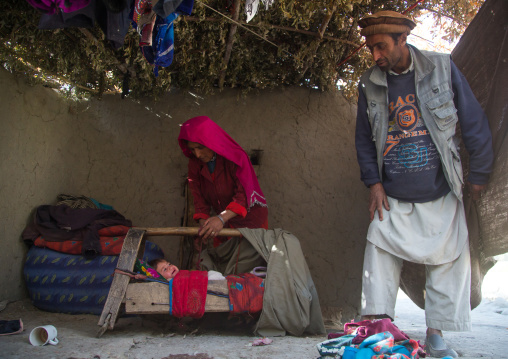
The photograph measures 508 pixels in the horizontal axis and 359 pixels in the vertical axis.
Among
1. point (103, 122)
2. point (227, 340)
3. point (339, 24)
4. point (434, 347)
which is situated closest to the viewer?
point (434, 347)

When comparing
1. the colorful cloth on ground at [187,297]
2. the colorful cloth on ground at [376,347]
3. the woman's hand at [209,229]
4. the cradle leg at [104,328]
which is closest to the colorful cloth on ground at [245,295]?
the colorful cloth on ground at [187,297]

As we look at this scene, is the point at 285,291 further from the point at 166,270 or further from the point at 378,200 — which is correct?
the point at 166,270

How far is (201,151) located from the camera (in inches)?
145

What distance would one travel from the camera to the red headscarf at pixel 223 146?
360cm

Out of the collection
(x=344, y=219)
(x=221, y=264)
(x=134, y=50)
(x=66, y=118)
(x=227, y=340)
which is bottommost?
(x=227, y=340)

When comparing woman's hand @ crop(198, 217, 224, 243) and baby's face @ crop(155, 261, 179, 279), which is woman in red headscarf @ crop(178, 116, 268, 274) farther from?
baby's face @ crop(155, 261, 179, 279)

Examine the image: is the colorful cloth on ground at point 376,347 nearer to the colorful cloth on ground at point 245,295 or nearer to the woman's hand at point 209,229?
the colorful cloth on ground at point 245,295

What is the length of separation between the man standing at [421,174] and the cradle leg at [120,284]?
1.45 meters

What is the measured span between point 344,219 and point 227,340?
1.90m

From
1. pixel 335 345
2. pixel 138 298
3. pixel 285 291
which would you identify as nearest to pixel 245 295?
pixel 285 291

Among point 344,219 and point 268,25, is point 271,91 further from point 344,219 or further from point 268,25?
point 344,219

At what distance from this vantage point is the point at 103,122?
4.52 metres

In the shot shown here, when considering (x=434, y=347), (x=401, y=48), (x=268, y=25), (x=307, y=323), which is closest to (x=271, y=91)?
(x=268, y=25)

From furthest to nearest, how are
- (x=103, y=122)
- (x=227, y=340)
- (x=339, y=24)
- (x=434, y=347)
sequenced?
(x=103, y=122), (x=339, y=24), (x=227, y=340), (x=434, y=347)
